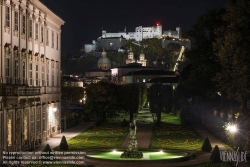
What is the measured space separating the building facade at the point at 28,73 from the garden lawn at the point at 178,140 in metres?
9.11

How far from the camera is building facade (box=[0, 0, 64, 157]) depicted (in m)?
33.8

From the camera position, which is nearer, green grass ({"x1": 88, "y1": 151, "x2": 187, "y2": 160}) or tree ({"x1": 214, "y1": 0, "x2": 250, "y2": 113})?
green grass ({"x1": 88, "y1": 151, "x2": 187, "y2": 160})

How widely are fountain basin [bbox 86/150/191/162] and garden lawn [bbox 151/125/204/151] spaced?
408cm

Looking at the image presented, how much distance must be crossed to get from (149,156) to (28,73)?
11.4 m

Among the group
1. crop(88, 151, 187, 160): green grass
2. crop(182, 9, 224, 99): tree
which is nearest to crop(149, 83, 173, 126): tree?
crop(182, 9, 224, 99): tree

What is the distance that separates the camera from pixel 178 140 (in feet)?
160

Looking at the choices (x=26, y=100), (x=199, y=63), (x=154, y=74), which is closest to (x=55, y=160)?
(x=26, y=100)

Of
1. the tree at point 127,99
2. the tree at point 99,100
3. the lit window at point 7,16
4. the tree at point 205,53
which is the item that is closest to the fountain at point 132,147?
the lit window at point 7,16

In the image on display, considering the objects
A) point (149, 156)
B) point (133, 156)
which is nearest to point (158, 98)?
point (149, 156)

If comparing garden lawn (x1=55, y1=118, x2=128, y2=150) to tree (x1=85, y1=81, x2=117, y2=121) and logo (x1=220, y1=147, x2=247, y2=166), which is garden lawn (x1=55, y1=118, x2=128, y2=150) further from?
tree (x1=85, y1=81, x2=117, y2=121)

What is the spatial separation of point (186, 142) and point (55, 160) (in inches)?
664

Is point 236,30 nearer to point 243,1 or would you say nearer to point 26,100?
point 243,1

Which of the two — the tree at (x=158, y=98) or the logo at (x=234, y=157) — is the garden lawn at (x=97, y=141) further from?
the tree at (x=158, y=98)

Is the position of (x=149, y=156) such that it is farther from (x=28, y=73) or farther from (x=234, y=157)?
(x=28, y=73)
